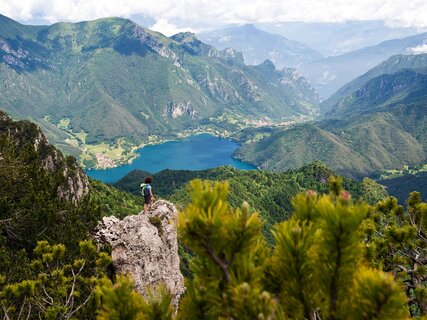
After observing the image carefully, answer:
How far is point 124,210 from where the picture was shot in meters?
114

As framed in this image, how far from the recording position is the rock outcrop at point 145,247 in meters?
21.8

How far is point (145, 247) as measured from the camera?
74.4 feet

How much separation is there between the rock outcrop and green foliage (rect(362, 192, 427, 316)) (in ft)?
37.1

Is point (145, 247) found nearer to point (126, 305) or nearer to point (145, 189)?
point (145, 189)

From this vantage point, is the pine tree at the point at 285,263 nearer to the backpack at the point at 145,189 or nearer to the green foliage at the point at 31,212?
the green foliage at the point at 31,212

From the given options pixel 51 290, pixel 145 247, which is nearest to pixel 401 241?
pixel 51 290

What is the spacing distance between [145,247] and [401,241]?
15.2 meters

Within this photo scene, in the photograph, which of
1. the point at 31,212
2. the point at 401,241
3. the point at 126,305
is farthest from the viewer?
the point at 31,212

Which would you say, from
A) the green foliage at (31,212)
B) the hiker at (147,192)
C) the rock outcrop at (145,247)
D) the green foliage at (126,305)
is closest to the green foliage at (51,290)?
the green foliage at (31,212)

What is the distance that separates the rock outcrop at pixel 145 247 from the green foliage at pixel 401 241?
37.1 feet

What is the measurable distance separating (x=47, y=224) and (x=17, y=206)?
81.2 inches

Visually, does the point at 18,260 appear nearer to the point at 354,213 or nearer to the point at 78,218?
the point at 78,218

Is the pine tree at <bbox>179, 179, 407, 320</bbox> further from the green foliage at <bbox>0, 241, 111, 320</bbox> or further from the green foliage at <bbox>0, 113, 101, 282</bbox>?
the green foliage at <bbox>0, 113, 101, 282</bbox>

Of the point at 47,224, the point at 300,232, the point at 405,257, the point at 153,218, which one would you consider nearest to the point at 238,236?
the point at 300,232
